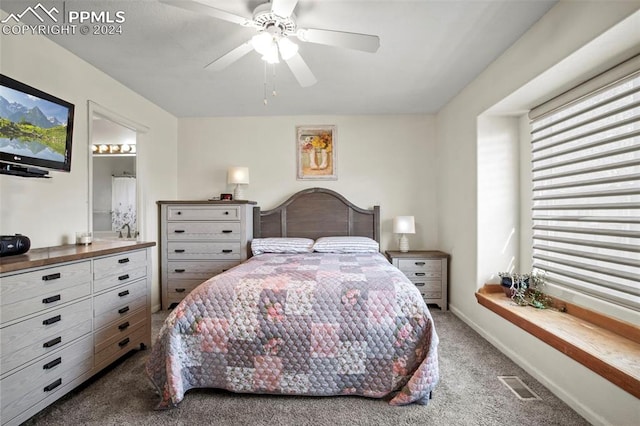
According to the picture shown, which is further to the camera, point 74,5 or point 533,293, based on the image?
point 533,293

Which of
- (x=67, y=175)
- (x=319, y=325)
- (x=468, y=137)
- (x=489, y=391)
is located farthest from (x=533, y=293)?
(x=67, y=175)

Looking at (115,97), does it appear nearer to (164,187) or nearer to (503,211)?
(164,187)

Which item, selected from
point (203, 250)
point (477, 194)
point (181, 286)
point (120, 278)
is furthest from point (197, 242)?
point (477, 194)

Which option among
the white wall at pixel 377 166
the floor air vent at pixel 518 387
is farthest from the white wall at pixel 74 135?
the floor air vent at pixel 518 387

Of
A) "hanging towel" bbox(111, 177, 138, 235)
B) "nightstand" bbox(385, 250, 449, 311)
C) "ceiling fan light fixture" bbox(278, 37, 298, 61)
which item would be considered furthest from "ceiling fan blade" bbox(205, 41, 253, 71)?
"hanging towel" bbox(111, 177, 138, 235)

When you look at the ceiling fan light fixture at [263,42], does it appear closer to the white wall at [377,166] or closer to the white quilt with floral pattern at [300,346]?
the white quilt with floral pattern at [300,346]

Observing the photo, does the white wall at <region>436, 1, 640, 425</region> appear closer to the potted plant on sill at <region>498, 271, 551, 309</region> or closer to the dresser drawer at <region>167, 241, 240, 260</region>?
the potted plant on sill at <region>498, 271, 551, 309</region>

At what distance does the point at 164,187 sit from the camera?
3.83 m

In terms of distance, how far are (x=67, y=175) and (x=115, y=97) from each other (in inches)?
39.7

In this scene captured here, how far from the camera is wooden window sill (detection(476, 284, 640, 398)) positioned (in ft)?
4.81

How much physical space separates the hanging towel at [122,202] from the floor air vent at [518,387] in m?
5.70

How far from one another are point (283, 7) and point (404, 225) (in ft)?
8.91

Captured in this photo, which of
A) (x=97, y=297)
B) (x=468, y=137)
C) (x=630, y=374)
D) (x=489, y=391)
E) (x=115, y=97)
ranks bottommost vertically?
(x=489, y=391)

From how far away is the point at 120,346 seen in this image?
7.33 feet
